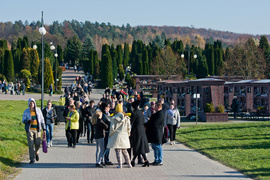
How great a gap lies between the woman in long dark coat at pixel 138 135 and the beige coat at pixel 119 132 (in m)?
0.27

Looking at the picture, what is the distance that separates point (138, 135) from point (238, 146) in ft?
17.3

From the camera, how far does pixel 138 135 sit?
39.2ft

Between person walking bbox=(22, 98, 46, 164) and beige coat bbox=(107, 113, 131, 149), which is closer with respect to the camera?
beige coat bbox=(107, 113, 131, 149)

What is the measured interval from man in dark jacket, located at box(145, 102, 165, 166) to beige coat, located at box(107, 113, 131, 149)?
0.84 metres

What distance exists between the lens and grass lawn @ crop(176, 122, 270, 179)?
11805 millimetres

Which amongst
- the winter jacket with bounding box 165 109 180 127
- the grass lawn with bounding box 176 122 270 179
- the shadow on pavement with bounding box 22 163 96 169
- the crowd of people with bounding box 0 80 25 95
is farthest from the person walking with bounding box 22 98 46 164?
the crowd of people with bounding box 0 80 25 95

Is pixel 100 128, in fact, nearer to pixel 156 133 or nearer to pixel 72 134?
pixel 156 133

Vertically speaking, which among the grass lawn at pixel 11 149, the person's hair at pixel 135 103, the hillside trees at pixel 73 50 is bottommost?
the grass lawn at pixel 11 149

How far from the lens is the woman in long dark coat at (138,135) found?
39.0 ft

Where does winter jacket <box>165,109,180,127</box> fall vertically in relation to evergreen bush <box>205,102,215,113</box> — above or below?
above

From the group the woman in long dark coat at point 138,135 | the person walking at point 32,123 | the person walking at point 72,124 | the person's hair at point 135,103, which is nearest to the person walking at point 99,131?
the woman in long dark coat at point 138,135

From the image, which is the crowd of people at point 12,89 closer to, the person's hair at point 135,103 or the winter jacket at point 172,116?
the winter jacket at point 172,116

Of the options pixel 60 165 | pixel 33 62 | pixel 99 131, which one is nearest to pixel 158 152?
pixel 99 131

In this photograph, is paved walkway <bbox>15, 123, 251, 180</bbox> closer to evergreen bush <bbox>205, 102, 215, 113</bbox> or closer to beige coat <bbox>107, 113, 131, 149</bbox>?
beige coat <bbox>107, 113, 131, 149</bbox>
